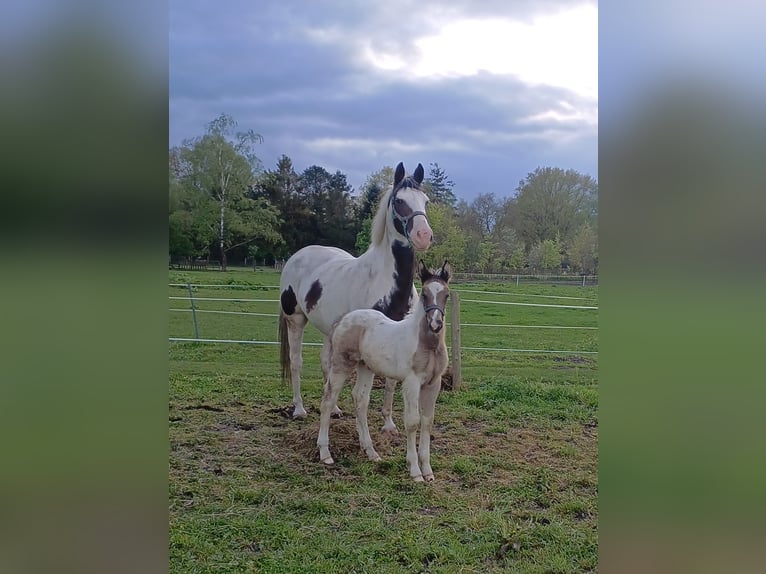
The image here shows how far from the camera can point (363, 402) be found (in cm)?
386

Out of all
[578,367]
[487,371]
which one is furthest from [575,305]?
[487,371]

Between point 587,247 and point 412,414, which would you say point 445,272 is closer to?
point 587,247

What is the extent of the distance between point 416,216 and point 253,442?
232 centimetres

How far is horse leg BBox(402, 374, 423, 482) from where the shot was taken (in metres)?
3.43

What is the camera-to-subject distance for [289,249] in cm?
510

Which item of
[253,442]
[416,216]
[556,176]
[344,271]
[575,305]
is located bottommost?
[253,442]

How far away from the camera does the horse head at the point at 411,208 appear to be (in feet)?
11.1

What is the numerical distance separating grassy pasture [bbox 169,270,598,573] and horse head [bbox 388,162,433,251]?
1548mm
